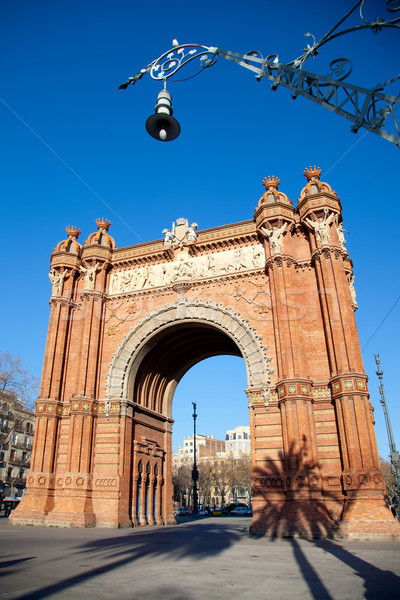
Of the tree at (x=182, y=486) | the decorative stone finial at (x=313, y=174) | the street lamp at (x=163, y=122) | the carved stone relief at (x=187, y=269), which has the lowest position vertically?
the tree at (x=182, y=486)

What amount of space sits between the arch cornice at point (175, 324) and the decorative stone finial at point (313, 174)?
8091mm

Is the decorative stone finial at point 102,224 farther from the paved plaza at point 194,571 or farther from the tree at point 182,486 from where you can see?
the tree at point 182,486

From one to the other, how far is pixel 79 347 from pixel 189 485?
73.1 meters

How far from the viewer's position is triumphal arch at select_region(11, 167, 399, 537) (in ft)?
59.6

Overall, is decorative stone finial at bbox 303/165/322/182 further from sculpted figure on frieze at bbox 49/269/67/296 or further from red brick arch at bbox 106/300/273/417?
sculpted figure on frieze at bbox 49/269/67/296

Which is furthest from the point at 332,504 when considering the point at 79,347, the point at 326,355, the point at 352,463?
the point at 79,347

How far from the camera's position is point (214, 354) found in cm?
2981

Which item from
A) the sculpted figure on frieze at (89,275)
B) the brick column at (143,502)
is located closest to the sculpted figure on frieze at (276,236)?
the sculpted figure on frieze at (89,275)

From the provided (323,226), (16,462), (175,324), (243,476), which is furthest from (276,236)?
(243,476)

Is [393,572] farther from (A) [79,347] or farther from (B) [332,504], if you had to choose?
(A) [79,347]

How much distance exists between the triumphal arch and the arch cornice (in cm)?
7

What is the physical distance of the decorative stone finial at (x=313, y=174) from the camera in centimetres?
2353

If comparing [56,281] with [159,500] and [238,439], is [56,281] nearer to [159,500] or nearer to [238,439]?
[159,500]

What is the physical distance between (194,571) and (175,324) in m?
16.1
